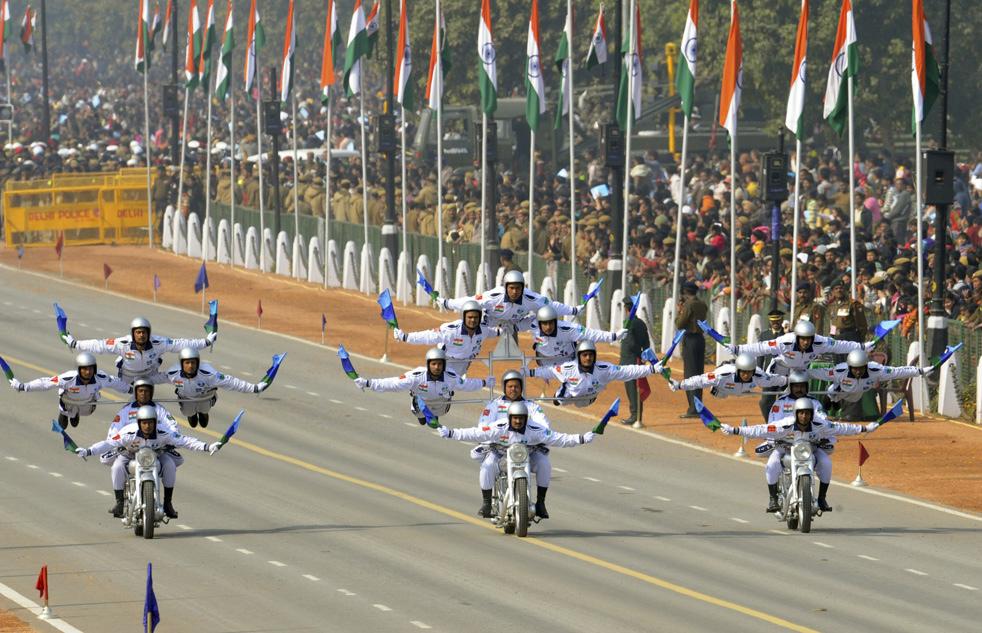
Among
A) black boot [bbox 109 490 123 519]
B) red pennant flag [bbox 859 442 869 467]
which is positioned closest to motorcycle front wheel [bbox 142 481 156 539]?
black boot [bbox 109 490 123 519]

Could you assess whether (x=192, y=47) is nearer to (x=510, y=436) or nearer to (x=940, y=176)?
(x=940, y=176)

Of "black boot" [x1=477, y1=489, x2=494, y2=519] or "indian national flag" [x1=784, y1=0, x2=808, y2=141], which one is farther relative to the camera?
"indian national flag" [x1=784, y1=0, x2=808, y2=141]

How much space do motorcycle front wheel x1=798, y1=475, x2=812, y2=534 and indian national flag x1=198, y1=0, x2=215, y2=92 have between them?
3091 centimetres

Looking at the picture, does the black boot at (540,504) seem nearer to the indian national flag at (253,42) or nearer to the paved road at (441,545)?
the paved road at (441,545)

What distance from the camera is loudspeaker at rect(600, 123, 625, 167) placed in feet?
134

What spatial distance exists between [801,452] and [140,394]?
6.57 metres

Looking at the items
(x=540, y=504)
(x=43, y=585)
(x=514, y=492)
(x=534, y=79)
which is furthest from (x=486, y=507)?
(x=534, y=79)

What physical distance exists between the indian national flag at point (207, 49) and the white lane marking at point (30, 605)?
1285 inches

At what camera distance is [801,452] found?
24.8m

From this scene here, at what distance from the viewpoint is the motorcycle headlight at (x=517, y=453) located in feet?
80.3

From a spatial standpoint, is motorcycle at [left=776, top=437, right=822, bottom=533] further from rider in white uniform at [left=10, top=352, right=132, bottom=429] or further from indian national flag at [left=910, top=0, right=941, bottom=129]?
indian national flag at [left=910, top=0, right=941, bottom=129]

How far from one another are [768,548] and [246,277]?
94.2ft

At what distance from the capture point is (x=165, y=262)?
180 ft

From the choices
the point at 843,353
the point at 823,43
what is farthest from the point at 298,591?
the point at 823,43
